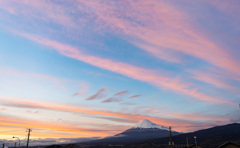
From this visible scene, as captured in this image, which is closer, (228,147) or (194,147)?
(228,147)

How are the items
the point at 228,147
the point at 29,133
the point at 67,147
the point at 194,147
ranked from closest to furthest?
the point at 228,147 → the point at 194,147 → the point at 29,133 → the point at 67,147

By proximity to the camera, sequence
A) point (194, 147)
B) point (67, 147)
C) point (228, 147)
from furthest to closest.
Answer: point (67, 147)
point (194, 147)
point (228, 147)

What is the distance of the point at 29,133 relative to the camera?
6141cm

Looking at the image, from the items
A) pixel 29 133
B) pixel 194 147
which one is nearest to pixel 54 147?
pixel 29 133

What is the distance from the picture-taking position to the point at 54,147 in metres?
81.2

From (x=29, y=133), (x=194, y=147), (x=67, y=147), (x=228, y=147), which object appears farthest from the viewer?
(x=67, y=147)

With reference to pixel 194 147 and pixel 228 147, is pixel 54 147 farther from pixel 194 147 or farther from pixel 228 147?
pixel 228 147

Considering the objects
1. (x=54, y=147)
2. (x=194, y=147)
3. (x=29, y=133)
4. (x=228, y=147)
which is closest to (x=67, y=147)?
(x=54, y=147)

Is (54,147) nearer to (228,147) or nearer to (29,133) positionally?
(29,133)

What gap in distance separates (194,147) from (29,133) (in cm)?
4801

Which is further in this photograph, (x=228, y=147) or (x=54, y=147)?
(x=54, y=147)

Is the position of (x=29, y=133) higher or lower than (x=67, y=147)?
higher

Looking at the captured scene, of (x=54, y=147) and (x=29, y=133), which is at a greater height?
(x=29, y=133)

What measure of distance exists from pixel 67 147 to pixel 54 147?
315 inches
